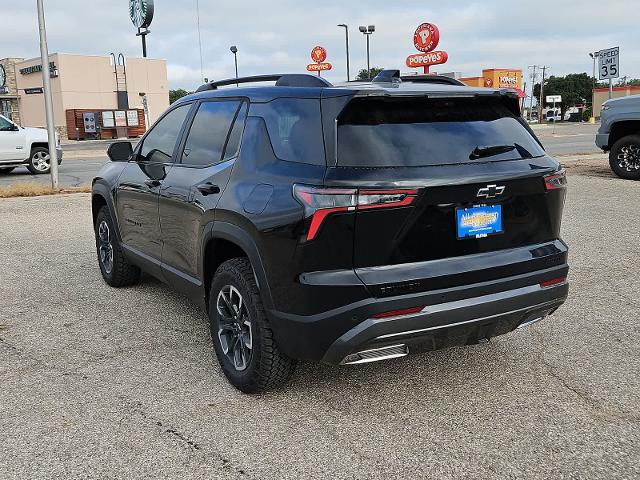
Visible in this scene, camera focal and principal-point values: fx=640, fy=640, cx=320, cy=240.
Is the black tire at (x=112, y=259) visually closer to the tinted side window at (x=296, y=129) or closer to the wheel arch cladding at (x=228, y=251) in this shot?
the wheel arch cladding at (x=228, y=251)

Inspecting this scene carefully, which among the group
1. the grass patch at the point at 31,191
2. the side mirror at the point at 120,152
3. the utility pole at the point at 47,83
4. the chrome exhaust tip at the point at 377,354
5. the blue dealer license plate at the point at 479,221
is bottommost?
the chrome exhaust tip at the point at 377,354

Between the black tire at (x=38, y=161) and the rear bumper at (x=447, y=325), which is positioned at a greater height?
the black tire at (x=38, y=161)

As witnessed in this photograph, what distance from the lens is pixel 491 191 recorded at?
3201mm

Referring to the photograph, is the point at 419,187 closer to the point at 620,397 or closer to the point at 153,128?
the point at 620,397

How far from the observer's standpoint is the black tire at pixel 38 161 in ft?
59.5

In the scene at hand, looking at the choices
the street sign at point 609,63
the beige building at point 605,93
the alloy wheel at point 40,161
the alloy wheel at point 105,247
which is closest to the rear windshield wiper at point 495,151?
the alloy wheel at point 105,247

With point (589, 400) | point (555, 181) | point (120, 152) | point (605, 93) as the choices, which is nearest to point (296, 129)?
point (555, 181)

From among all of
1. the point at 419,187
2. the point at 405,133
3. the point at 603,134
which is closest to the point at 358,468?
the point at 419,187

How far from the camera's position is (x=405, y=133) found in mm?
3184

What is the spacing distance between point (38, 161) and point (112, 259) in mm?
14219

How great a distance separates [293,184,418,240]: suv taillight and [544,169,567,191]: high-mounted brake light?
0.91m

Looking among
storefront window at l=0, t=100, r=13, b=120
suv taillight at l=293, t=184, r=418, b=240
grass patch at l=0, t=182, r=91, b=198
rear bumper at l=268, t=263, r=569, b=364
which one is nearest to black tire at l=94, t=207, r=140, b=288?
rear bumper at l=268, t=263, r=569, b=364

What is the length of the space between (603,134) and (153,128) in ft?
33.8

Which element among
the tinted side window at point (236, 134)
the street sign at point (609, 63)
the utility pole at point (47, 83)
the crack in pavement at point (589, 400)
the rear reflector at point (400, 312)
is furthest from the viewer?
the street sign at point (609, 63)
